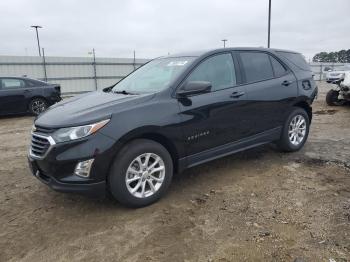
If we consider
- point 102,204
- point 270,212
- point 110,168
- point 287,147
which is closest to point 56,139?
point 110,168

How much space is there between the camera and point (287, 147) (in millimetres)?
5402

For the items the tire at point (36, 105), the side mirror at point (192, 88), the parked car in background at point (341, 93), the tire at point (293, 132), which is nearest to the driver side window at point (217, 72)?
the side mirror at point (192, 88)

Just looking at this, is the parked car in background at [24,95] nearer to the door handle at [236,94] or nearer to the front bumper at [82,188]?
the front bumper at [82,188]

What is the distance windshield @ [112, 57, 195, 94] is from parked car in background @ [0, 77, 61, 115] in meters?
7.20

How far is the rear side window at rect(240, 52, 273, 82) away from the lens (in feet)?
15.8

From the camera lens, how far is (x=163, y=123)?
3.72 m

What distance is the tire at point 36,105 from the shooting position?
11098mm

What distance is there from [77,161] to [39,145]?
0.55 meters

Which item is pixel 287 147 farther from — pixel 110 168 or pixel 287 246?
pixel 110 168

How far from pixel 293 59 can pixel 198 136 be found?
2.63 m

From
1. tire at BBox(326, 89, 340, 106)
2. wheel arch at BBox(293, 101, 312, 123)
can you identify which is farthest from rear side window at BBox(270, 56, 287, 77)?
tire at BBox(326, 89, 340, 106)

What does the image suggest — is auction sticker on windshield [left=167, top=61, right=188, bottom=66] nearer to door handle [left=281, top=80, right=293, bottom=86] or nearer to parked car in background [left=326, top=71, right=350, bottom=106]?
door handle [left=281, top=80, right=293, bottom=86]

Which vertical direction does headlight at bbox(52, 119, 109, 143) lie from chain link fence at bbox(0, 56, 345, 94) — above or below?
below

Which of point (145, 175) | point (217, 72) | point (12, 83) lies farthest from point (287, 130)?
point (12, 83)
